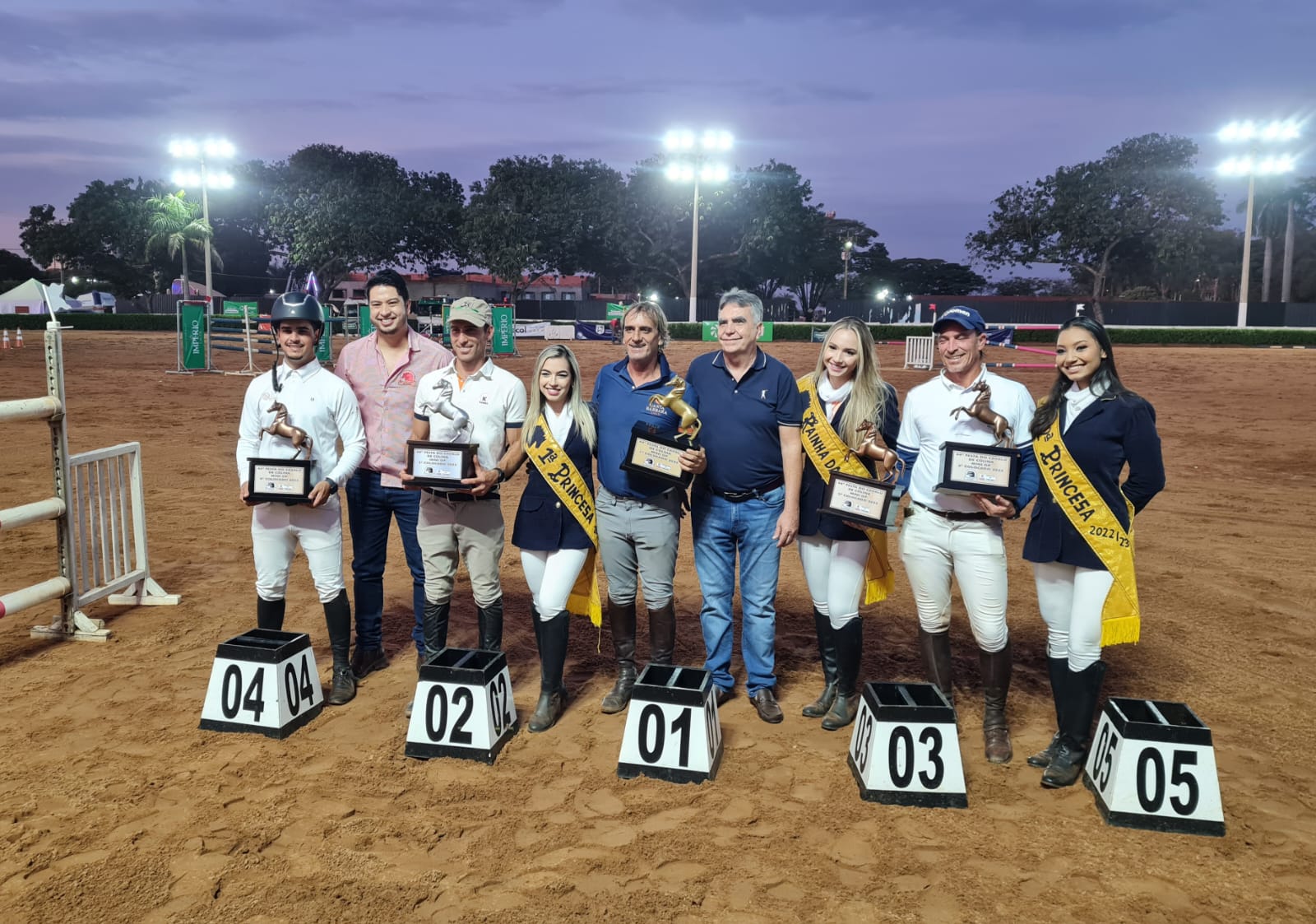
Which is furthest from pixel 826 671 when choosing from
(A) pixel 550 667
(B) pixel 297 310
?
(B) pixel 297 310

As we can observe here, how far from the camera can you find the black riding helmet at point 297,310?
4.49m

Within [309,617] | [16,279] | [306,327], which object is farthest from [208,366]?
[16,279]

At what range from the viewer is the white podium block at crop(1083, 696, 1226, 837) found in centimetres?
371

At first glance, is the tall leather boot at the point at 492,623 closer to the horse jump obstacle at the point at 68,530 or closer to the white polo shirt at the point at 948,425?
the white polo shirt at the point at 948,425

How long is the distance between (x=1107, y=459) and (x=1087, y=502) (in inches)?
7.7

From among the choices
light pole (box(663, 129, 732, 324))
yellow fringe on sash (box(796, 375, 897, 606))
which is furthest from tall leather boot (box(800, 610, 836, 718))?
light pole (box(663, 129, 732, 324))

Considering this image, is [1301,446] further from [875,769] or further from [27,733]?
[27,733]

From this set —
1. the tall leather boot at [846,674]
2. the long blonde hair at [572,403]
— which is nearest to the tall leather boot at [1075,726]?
the tall leather boot at [846,674]

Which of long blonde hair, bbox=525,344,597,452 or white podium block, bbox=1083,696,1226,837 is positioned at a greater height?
long blonde hair, bbox=525,344,597,452

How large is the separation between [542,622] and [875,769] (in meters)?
1.72

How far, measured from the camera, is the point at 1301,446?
14.0 meters

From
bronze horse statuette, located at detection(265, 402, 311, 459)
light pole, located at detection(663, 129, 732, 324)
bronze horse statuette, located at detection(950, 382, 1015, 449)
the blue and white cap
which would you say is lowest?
bronze horse statuette, located at detection(265, 402, 311, 459)

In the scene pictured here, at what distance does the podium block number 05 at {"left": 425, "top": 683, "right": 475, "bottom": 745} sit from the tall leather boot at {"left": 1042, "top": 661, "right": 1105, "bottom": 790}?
102 inches

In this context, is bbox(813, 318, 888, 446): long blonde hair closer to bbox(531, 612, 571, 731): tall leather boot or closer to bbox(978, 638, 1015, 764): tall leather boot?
bbox(978, 638, 1015, 764): tall leather boot
